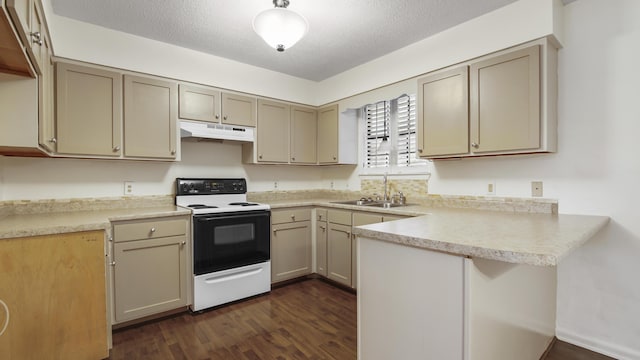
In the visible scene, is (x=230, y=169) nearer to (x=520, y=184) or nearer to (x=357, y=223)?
(x=357, y=223)

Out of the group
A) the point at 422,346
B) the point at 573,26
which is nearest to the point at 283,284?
the point at 422,346

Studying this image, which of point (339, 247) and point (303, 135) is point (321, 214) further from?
point (303, 135)

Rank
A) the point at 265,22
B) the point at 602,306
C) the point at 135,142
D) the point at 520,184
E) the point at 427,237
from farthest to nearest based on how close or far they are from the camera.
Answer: the point at 135,142 → the point at 520,184 → the point at 602,306 → the point at 265,22 → the point at 427,237

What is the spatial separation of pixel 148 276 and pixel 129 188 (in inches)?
35.1

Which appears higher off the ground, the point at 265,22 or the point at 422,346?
the point at 265,22

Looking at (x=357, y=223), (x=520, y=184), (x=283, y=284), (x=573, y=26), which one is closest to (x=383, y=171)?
(x=357, y=223)

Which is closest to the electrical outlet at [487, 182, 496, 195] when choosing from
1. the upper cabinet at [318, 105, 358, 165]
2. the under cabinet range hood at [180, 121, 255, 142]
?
the upper cabinet at [318, 105, 358, 165]

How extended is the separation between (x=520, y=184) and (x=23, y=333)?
3.37 meters

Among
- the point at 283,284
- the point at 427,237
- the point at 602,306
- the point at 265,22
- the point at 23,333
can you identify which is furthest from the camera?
the point at 283,284

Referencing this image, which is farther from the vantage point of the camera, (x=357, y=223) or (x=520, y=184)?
(x=357, y=223)

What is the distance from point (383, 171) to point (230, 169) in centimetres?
176

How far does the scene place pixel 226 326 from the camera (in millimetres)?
2412

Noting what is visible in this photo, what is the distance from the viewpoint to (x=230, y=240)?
284 centimetres

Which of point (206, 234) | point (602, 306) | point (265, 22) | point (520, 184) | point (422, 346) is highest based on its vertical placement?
point (265, 22)
